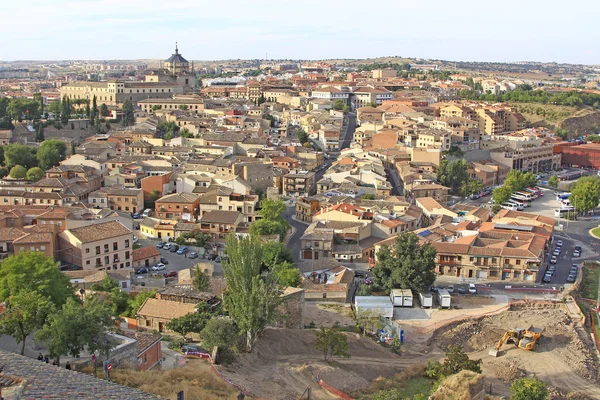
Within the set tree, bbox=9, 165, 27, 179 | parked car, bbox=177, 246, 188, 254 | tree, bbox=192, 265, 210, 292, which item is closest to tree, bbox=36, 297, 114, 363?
tree, bbox=192, 265, 210, 292

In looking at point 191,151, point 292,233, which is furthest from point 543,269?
point 191,151

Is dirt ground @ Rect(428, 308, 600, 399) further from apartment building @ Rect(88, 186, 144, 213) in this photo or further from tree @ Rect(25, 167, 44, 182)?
tree @ Rect(25, 167, 44, 182)

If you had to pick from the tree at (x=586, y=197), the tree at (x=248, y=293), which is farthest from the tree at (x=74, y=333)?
the tree at (x=586, y=197)

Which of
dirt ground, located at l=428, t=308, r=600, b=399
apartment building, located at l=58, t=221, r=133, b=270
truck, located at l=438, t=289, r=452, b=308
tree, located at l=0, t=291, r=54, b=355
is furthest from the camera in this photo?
apartment building, located at l=58, t=221, r=133, b=270

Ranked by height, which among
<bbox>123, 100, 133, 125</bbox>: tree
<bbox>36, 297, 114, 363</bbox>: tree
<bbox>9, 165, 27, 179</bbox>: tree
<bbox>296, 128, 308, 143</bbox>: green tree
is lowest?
<bbox>9, 165, 27, 179</bbox>: tree

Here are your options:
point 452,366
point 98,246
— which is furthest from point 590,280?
point 98,246

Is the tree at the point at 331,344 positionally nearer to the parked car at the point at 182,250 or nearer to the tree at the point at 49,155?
the parked car at the point at 182,250
